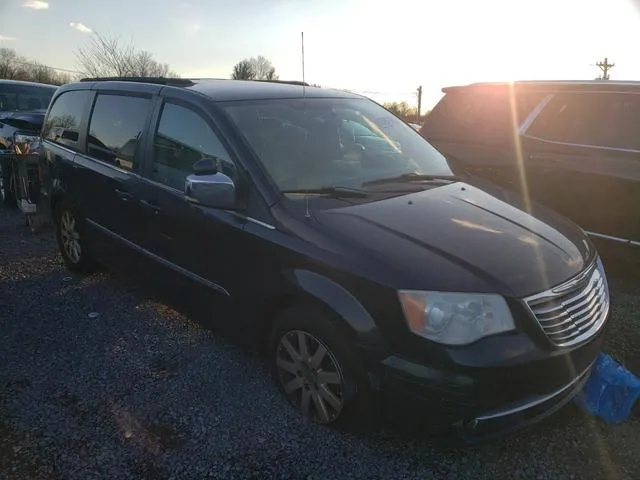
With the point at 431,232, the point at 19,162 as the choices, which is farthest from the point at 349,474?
the point at 19,162

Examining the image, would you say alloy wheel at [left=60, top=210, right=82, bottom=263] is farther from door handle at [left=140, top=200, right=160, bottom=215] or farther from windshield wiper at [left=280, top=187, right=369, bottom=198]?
windshield wiper at [left=280, top=187, right=369, bottom=198]

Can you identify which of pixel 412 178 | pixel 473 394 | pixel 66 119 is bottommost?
pixel 473 394

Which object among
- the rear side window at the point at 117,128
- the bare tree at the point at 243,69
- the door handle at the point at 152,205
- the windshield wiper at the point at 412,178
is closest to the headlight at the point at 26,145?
the rear side window at the point at 117,128

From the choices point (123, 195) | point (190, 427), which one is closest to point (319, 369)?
point (190, 427)

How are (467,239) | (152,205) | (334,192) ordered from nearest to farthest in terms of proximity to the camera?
(467,239)
(334,192)
(152,205)

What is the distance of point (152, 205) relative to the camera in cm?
360

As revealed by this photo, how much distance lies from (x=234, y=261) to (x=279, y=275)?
0.40 meters

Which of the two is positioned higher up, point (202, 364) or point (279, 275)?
point (279, 275)

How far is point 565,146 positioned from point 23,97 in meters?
10.5

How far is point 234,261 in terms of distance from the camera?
304cm

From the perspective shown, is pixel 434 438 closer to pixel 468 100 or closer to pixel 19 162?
pixel 468 100

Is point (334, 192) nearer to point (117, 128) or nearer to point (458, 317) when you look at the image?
point (458, 317)

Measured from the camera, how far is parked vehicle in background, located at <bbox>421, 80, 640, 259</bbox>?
4672 mm

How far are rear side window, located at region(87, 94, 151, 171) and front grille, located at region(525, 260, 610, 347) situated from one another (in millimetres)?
2786
